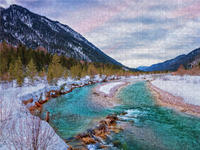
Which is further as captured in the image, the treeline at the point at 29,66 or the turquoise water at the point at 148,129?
the treeline at the point at 29,66

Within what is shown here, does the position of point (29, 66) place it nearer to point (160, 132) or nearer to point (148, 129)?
point (148, 129)

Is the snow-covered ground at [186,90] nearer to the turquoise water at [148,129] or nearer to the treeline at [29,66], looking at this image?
the turquoise water at [148,129]

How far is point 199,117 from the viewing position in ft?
47.1

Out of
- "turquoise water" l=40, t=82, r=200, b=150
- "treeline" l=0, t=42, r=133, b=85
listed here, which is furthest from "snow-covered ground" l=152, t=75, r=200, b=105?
"treeline" l=0, t=42, r=133, b=85

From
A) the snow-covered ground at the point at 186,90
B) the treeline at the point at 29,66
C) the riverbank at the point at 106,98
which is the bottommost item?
the riverbank at the point at 106,98

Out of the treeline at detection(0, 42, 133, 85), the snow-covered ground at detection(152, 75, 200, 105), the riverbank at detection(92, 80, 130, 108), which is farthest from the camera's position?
the treeline at detection(0, 42, 133, 85)

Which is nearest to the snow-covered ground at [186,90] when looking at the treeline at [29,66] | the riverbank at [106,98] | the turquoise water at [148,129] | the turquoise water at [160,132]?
the turquoise water at [148,129]

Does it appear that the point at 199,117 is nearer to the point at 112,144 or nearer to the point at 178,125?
the point at 178,125

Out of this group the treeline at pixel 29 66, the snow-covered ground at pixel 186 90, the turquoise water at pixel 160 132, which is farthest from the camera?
the treeline at pixel 29 66

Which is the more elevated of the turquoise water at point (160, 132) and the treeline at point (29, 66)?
the treeline at point (29, 66)

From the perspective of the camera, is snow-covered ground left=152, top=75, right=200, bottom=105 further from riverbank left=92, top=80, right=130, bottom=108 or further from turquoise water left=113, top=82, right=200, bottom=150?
riverbank left=92, top=80, right=130, bottom=108

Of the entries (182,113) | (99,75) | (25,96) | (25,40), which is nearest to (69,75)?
(99,75)

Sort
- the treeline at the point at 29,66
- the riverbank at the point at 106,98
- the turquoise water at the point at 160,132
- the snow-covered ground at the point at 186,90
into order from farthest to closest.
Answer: the treeline at the point at 29,66 < the snow-covered ground at the point at 186,90 < the riverbank at the point at 106,98 < the turquoise water at the point at 160,132

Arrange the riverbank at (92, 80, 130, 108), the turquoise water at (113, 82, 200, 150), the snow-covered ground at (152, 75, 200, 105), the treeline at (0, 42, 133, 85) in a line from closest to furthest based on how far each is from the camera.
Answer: the turquoise water at (113, 82, 200, 150), the riverbank at (92, 80, 130, 108), the snow-covered ground at (152, 75, 200, 105), the treeline at (0, 42, 133, 85)
